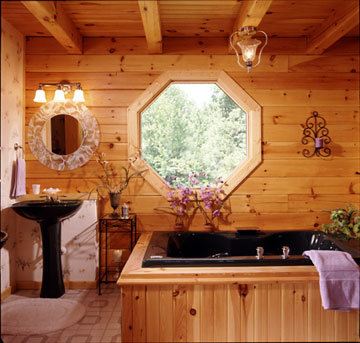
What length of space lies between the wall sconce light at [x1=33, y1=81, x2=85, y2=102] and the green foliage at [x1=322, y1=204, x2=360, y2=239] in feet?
7.75

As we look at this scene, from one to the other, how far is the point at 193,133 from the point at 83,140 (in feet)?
3.58

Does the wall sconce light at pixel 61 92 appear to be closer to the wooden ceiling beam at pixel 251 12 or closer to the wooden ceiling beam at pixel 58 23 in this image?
the wooden ceiling beam at pixel 58 23

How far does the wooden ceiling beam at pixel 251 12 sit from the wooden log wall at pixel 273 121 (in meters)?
0.64

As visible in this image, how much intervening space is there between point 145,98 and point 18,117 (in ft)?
5.06

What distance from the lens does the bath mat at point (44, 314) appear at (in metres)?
2.25

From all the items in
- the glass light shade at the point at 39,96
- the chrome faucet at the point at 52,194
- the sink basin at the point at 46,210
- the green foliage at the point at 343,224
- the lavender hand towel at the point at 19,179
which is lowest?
the green foliage at the point at 343,224

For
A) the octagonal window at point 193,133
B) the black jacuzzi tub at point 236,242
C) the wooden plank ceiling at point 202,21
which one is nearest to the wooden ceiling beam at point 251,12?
the wooden plank ceiling at point 202,21

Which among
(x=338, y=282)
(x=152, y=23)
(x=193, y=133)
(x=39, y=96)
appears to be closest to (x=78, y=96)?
(x=39, y=96)

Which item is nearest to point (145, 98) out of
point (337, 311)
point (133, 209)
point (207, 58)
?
point (207, 58)

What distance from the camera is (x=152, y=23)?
2.60 m

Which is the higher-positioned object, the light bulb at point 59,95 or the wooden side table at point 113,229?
the light bulb at point 59,95

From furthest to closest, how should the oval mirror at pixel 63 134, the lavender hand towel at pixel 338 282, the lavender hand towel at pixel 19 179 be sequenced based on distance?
the oval mirror at pixel 63 134, the lavender hand towel at pixel 19 179, the lavender hand towel at pixel 338 282

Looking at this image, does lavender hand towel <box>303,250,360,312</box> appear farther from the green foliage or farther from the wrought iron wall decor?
the wrought iron wall decor

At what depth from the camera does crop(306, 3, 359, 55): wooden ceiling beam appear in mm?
2471
